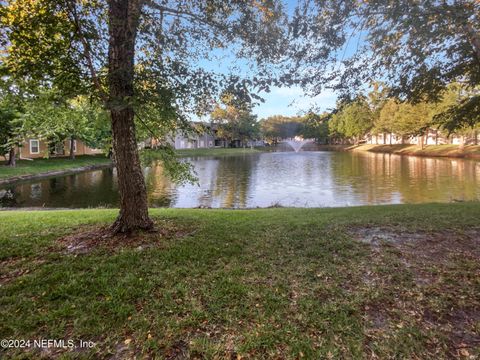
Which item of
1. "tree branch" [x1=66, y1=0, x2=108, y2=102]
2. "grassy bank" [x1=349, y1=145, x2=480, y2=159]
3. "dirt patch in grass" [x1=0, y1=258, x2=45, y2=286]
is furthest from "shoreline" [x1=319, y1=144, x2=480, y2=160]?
"dirt patch in grass" [x1=0, y1=258, x2=45, y2=286]

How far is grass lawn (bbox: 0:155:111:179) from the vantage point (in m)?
19.4

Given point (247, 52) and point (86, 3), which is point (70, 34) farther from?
point (247, 52)

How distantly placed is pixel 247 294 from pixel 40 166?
2576 cm

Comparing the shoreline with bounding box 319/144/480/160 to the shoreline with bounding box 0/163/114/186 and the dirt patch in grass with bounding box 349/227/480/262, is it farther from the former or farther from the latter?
the shoreline with bounding box 0/163/114/186

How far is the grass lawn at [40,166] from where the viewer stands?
765 inches

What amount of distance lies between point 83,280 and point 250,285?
2.07 meters

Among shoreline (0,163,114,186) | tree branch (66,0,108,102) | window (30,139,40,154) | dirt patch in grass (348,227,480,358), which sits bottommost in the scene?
dirt patch in grass (348,227,480,358)

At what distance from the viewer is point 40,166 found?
22891 mm

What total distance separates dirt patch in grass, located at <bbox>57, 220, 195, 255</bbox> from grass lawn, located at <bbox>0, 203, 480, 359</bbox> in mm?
44

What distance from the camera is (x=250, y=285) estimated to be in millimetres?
3459

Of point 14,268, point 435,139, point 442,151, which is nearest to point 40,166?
point 14,268

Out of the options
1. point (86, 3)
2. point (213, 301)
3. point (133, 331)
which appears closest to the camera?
point (133, 331)

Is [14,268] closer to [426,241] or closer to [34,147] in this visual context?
[426,241]

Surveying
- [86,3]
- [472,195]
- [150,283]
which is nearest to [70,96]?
[86,3]
